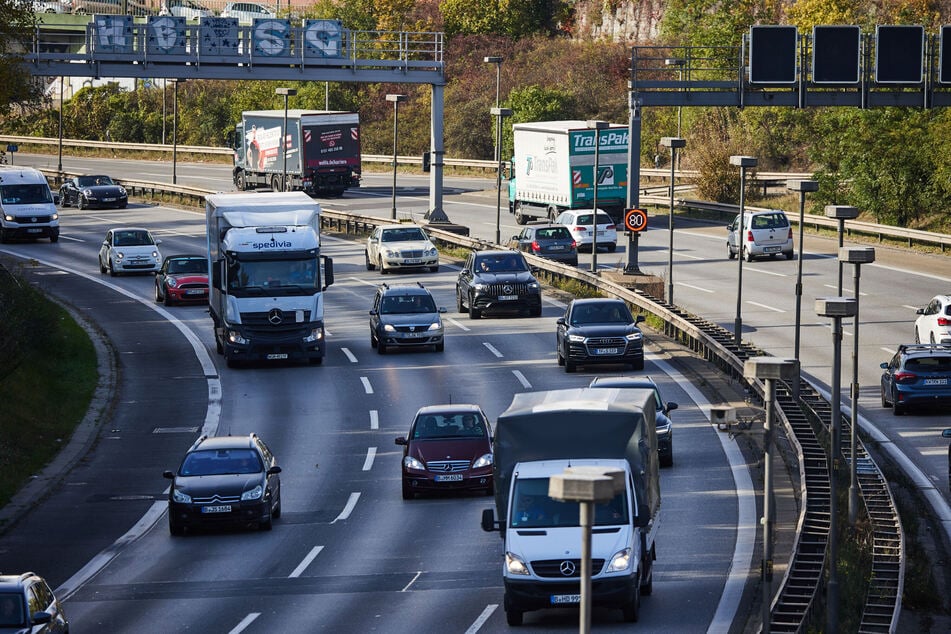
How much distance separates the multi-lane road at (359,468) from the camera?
846 inches

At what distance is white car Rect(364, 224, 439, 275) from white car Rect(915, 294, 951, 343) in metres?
20.3

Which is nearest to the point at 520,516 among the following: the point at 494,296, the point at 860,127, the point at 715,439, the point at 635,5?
the point at 715,439

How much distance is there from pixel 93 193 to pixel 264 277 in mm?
40795

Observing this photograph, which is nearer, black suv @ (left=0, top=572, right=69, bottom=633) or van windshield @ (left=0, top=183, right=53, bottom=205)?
black suv @ (left=0, top=572, right=69, bottom=633)

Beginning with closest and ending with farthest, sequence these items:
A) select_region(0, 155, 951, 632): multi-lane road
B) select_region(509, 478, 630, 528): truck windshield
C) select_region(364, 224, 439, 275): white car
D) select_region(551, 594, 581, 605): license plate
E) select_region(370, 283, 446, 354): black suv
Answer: select_region(551, 594, 581, 605): license plate
select_region(509, 478, 630, 528): truck windshield
select_region(0, 155, 951, 632): multi-lane road
select_region(370, 283, 446, 354): black suv
select_region(364, 224, 439, 275): white car

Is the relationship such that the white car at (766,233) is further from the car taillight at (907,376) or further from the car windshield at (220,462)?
the car windshield at (220,462)

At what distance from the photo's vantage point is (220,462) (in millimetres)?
26203

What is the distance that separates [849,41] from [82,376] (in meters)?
23.5

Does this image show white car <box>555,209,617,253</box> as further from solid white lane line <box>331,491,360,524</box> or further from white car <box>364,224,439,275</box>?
solid white lane line <box>331,491,360,524</box>

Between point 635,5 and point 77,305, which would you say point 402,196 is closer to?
point 77,305

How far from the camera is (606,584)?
19.2 m

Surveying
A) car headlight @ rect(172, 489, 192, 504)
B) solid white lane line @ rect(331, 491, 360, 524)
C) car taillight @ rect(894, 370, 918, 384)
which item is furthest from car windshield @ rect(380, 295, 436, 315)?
car headlight @ rect(172, 489, 192, 504)

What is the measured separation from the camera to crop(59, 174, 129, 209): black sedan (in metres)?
77.2

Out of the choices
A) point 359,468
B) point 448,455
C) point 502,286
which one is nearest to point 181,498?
point 448,455
